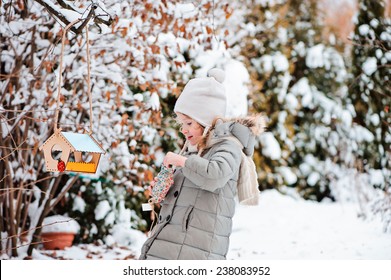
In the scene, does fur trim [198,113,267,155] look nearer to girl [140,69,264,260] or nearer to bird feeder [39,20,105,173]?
girl [140,69,264,260]

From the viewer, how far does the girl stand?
2.62 metres

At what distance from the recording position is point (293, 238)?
20.0 feet

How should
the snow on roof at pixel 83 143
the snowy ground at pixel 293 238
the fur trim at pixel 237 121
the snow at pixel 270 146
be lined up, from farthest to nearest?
the snow at pixel 270 146 < the snowy ground at pixel 293 238 < the fur trim at pixel 237 121 < the snow on roof at pixel 83 143

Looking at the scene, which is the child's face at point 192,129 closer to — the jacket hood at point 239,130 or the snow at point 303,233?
the jacket hood at point 239,130

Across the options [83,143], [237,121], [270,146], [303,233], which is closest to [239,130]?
[237,121]

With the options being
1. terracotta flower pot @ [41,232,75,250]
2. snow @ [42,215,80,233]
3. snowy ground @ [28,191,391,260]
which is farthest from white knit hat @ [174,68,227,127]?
terracotta flower pot @ [41,232,75,250]

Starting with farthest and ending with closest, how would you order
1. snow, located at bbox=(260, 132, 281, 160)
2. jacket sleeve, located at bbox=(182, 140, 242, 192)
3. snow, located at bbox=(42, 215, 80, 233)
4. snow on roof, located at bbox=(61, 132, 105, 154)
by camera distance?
snow, located at bbox=(260, 132, 281, 160)
snow, located at bbox=(42, 215, 80, 233)
snow on roof, located at bbox=(61, 132, 105, 154)
jacket sleeve, located at bbox=(182, 140, 242, 192)

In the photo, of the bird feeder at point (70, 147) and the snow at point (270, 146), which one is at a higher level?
the bird feeder at point (70, 147)

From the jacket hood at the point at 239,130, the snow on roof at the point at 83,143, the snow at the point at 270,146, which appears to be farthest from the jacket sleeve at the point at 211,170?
the snow at the point at 270,146

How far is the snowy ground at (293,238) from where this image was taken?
5270 millimetres

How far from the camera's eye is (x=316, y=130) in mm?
9195

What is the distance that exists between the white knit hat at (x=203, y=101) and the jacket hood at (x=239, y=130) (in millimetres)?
59

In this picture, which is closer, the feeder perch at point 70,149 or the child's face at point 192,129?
the feeder perch at point 70,149

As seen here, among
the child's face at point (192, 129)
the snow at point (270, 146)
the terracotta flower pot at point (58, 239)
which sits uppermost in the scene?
the child's face at point (192, 129)
